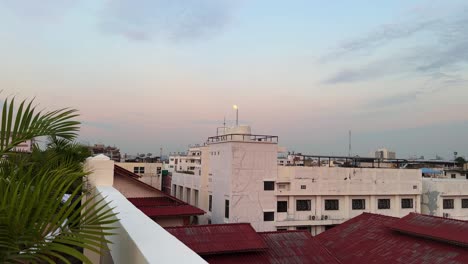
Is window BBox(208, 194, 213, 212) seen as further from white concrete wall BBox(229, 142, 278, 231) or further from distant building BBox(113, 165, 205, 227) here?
distant building BBox(113, 165, 205, 227)

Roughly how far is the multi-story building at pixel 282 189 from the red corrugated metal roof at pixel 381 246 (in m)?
9.31

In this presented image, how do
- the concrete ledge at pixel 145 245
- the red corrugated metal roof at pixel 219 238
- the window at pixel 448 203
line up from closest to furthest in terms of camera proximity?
the concrete ledge at pixel 145 245, the red corrugated metal roof at pixel 219 238, the window at pixel 448 203

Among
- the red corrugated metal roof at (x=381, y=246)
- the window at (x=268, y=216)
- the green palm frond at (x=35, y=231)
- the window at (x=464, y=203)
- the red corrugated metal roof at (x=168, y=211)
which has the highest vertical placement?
the green palm frond at (x=35, y=231)

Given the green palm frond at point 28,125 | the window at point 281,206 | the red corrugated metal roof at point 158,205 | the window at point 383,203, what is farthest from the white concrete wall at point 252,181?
the green palm frond at point 28,125

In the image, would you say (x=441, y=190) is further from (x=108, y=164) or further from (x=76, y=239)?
→ (x=76, y=239)

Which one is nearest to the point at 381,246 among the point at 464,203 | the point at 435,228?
the point at 435,228

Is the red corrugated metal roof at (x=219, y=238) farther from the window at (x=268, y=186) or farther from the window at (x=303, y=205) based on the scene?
the window at (x=303, y=205)

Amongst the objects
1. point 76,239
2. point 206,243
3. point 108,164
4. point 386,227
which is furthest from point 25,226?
point 386,227

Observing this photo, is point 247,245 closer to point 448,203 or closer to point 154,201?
point 154,201

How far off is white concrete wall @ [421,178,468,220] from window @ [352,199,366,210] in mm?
6656

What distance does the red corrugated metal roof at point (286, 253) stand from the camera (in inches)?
461

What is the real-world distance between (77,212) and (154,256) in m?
0.56

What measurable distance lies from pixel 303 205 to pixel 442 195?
1281cm

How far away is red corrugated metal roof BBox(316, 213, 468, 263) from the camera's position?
39.5 feet
